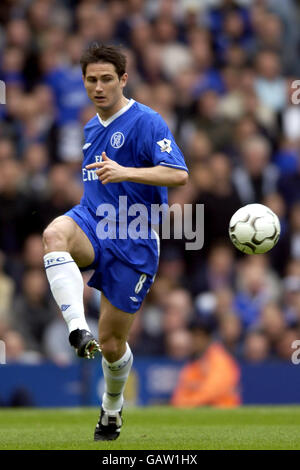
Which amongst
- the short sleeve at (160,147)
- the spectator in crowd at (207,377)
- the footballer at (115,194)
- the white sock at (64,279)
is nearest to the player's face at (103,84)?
the footballer at (115,194)

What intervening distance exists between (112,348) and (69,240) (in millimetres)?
989

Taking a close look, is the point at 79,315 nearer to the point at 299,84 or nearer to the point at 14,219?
the point at 14,219

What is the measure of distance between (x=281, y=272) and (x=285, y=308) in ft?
2.52

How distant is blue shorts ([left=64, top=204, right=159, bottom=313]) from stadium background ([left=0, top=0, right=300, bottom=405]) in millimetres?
4923

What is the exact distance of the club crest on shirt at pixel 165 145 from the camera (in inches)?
300

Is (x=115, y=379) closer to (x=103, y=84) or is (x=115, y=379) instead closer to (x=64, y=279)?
(x=64, y=279)

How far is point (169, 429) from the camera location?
30.6 ft

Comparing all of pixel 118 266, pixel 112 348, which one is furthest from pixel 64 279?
pixel 112 348

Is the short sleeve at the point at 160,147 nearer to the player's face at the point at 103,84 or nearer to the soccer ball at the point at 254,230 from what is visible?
the player's face at the point at 103,84

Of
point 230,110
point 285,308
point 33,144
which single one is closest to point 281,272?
point 285,308

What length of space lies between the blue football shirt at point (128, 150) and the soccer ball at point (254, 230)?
0.58 metres

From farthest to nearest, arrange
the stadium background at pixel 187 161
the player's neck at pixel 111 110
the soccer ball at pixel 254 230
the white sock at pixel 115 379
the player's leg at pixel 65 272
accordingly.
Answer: the stadium background at pixel 187 161 < the white sock at pixel 115 379 < the player's neck at pixel 111 110 < the soccer ball at pixel 254 230 < the player's leg at pixel 65 272
